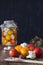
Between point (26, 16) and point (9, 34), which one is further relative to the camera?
point (26, 16)

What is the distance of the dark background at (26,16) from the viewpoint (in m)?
3.15

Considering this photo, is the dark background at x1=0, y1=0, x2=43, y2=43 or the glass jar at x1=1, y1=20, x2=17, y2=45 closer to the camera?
the glass jar at x1=1, y1=20, x2=17, y2=45

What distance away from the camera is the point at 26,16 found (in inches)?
124

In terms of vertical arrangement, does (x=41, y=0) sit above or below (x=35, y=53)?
above

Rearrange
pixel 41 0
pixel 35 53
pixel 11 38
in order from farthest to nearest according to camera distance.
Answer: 1. pixel 41 0
2. pixel 11 38
3. pixel 35 53

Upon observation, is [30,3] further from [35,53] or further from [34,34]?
[35,53]

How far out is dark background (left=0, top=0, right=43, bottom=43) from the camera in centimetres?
315

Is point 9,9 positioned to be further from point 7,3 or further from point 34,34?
point 34,34

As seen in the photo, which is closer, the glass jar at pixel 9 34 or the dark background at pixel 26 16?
the glass jar at pixel 9 34

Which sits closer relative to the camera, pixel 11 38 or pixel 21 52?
pixel 21 52

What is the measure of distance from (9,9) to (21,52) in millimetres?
1682

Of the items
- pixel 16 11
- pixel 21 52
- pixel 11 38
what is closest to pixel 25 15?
pixel 16 11

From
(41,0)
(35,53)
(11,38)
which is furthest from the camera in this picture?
(41,0)

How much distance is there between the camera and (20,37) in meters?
3.18
